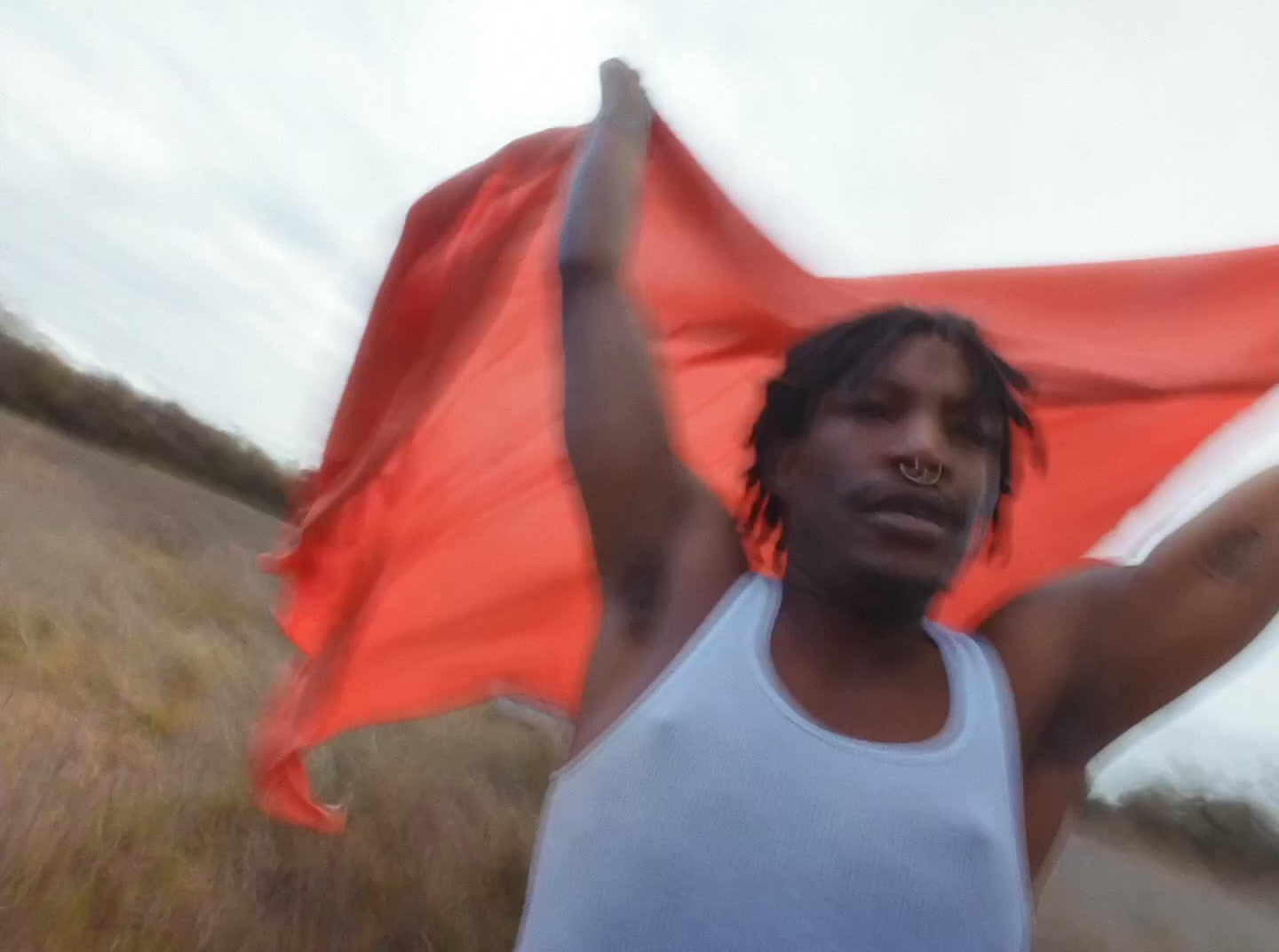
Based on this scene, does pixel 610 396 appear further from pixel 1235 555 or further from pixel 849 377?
pixel 1235 555

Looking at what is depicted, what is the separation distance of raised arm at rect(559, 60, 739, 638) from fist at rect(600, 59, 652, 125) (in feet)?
0.78

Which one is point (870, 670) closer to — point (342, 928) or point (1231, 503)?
point (1231, 503)

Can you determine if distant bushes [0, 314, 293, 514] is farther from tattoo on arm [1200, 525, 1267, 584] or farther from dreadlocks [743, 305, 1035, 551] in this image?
tattoo on arm [1200, 525, 1267, 584]

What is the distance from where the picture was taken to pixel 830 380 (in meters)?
1.25

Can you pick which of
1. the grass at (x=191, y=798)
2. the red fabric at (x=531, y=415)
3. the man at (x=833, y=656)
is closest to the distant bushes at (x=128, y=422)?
the grass at (x=191, y=798)

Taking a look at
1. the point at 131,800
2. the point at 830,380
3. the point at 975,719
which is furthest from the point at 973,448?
the point at 131,800

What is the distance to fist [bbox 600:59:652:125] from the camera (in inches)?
55.7

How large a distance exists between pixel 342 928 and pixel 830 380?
177cm

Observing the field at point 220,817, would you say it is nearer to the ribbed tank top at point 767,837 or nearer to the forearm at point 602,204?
the ribbed tank top at point 767,837

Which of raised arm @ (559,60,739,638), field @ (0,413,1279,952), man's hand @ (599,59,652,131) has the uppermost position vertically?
man's hand @ (599,59,652,131)

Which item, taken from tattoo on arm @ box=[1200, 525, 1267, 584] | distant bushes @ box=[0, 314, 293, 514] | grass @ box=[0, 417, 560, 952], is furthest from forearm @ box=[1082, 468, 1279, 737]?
distant bushes @ box=[0, 314, 293, 514]

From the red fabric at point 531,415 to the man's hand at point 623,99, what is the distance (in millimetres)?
249

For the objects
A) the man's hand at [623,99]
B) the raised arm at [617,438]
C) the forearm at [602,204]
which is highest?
the man's hand at [623,99]

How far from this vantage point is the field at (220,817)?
1975 millimetres
